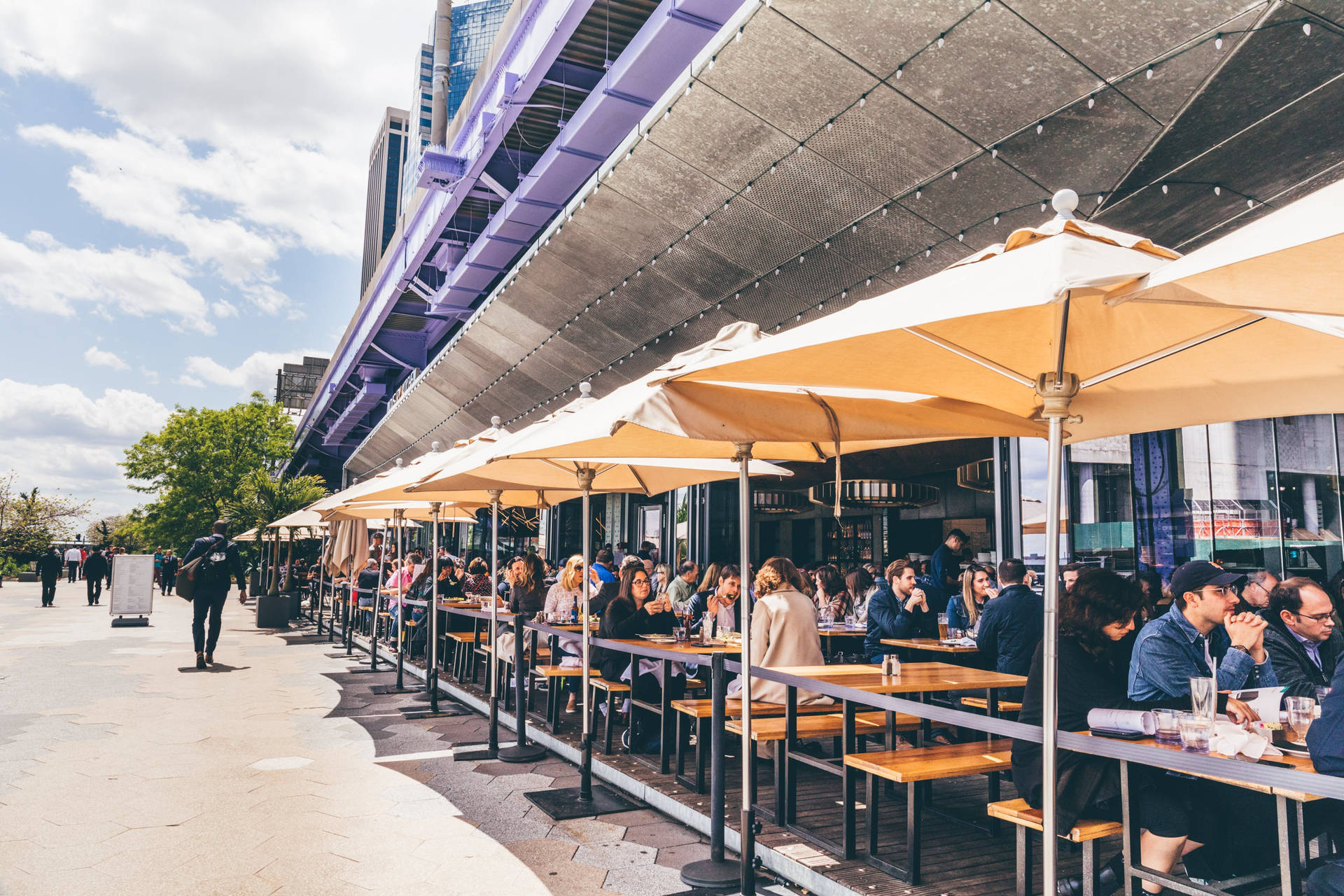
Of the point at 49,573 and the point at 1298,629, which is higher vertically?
the point at 1298,629

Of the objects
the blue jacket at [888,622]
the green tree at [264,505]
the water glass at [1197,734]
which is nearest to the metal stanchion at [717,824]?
the water glass at [1197,734]

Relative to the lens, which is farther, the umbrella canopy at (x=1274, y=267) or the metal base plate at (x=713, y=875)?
the metal base plate at (x=713, y=875)

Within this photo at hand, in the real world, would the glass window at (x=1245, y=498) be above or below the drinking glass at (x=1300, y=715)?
above

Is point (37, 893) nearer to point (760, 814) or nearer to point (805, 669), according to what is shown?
point (760, 814)

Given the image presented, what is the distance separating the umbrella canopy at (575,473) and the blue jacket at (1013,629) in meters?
1.91

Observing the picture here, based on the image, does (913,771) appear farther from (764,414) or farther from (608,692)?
(608,692)

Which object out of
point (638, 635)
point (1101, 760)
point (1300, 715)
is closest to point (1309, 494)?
point (1300, 715)

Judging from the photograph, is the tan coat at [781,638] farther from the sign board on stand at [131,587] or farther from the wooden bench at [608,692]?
the sign board on stand at [131,587]

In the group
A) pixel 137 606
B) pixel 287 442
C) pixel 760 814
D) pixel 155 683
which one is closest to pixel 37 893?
pixel 760 814

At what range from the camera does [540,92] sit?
49.8 feet

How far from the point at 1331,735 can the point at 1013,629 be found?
11.7 feet

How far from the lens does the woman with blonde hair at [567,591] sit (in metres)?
9.08

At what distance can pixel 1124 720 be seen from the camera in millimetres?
3543

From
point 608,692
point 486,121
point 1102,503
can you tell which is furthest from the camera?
point 486,121
